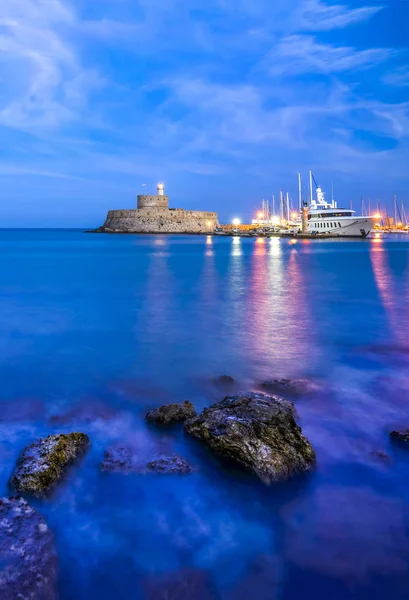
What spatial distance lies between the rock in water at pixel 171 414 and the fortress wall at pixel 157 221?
8400 cm

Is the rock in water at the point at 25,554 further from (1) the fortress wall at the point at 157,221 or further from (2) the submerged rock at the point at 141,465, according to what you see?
(1) the fortress wall at the point at 157,221

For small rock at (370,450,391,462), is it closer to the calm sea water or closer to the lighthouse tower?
the calm sea water

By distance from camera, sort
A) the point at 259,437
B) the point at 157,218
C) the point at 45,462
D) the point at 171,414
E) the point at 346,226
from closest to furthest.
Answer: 1. the point at 45,462
2. the point at 259,437
3. the point at 171,414
4. the point at 346,226
5. the point at 157,218

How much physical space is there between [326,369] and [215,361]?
71.4 inches

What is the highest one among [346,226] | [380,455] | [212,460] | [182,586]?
[346,226]

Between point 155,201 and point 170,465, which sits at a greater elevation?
point 155,201

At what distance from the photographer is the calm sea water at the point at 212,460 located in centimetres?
302

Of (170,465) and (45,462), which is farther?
(170,465)

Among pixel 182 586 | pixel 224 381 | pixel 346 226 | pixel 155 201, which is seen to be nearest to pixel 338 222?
pixel 346 226

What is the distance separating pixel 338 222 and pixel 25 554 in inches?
2540

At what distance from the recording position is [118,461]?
165 inches

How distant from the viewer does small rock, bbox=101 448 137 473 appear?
4082 mm

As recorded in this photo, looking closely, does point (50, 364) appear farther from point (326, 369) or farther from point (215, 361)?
point (326, 369)

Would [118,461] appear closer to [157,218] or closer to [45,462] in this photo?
[45,462]
